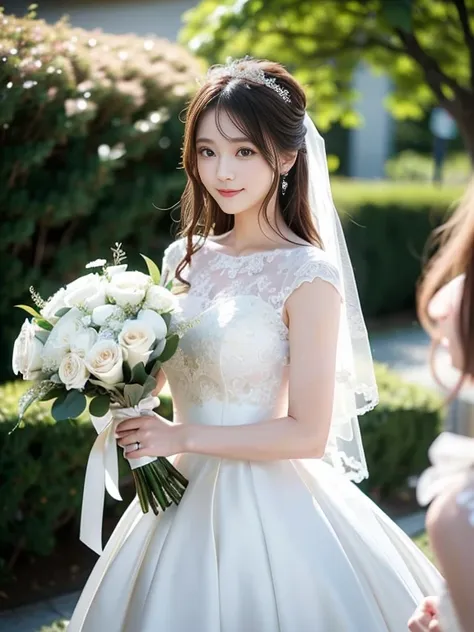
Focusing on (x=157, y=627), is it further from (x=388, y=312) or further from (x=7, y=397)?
(x=388, y=312)

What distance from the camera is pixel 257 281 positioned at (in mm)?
2648

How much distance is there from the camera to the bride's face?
2.61 metres

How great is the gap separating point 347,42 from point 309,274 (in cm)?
594

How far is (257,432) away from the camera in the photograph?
2430mm

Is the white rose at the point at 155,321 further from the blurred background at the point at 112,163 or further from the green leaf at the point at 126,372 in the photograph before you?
the blurred background at the point at 112,163

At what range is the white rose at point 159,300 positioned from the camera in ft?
7.96

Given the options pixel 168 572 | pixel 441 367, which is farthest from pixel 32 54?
pixel 441 367

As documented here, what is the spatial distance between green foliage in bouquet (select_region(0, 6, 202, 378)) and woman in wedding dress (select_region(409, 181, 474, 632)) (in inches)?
124

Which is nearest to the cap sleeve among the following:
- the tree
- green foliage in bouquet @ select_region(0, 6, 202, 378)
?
green foliage in bouquet @ select_region(0, 6, 202, 378)

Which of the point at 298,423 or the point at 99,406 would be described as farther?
the point at 298,423

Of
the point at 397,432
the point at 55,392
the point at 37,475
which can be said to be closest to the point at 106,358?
the point at 55,392

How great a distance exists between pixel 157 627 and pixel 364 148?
23.4 metres

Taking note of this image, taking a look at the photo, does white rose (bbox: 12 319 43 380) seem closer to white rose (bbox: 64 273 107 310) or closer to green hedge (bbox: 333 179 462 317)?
white rose (bbox: 64 273 107 310)

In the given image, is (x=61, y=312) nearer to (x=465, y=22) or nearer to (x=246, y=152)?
(x=246, y=152)
